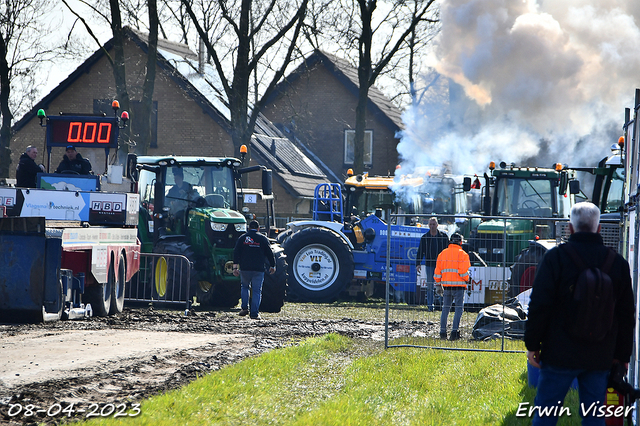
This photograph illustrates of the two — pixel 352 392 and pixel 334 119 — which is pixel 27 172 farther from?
pixel 334 119

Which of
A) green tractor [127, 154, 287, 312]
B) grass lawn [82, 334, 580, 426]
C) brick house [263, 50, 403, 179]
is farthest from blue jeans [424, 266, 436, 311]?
brick house [263, 50, 403, 179]

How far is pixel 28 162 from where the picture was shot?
13.4 m

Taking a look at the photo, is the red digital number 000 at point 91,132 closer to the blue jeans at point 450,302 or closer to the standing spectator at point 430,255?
the standing spectator at point 430,255

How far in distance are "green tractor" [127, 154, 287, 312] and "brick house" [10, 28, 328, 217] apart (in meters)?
16.0

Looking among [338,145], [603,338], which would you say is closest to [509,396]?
[603,338]

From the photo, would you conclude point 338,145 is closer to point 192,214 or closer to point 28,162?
point 192,214

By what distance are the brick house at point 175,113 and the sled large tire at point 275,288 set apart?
1696cm

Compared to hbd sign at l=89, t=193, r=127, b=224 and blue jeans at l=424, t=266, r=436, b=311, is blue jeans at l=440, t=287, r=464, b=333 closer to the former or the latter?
blue jeans at l=424, t=266, r=436, b=311

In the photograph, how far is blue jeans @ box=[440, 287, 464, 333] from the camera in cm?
1143

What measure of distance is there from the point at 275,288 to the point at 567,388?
10.6 m

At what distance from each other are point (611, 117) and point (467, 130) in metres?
4.05

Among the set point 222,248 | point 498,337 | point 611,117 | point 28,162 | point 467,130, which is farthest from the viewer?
point 467,130

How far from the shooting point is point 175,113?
34969 millimetres

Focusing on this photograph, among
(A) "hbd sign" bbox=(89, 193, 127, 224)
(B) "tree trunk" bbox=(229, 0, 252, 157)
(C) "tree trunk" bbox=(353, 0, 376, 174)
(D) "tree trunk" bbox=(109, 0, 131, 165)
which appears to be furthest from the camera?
(C) "tree trunk" bbox=(353, 0, 376, 174)
